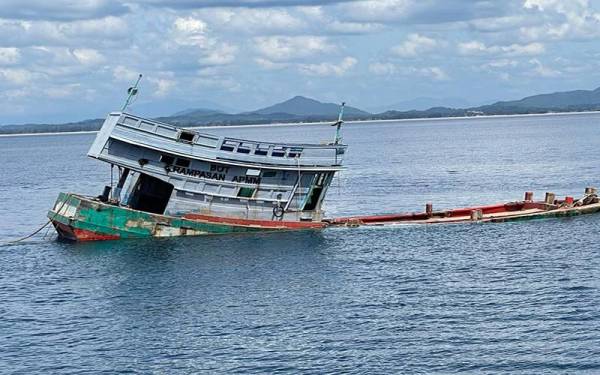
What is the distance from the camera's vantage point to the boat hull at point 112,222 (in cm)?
5641

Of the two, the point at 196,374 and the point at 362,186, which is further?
the point at 362,186

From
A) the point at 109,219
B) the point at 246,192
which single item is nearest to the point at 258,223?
the point at 246,192

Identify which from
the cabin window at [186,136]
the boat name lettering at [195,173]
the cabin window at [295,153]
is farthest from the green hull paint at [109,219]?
the cabin window at [295,153]

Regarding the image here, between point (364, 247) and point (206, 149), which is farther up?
point (206, 149)

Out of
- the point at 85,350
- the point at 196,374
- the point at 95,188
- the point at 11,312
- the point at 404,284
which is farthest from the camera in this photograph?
the point at 95,188

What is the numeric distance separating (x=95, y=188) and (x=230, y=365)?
3093 inches

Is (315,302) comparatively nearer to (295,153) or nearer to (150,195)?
(295,153)

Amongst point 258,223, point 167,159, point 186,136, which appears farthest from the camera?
point 258,223

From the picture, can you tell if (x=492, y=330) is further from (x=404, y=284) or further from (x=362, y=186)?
(x=362, y=186)

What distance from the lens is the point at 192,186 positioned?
5784 centimetres

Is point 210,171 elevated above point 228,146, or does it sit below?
below

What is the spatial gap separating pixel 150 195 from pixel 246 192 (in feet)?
20.0

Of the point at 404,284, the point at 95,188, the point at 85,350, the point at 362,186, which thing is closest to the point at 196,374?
Result: the point at 85,350

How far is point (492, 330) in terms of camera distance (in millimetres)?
37438
